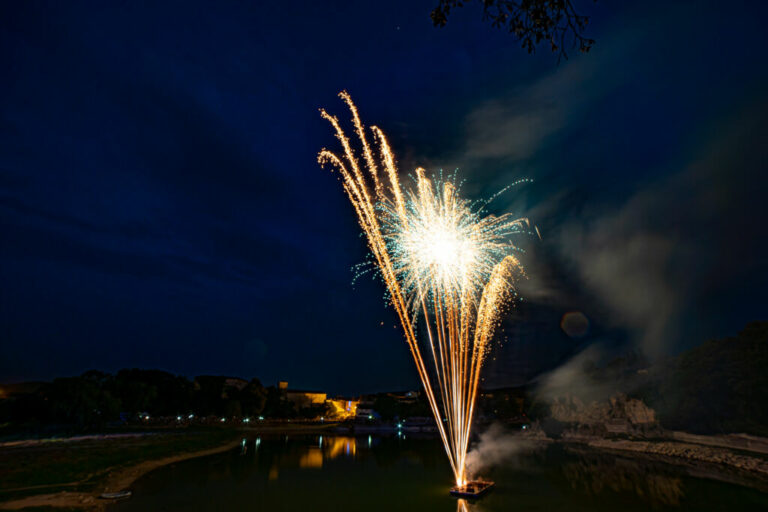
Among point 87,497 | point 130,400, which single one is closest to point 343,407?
point 130,400

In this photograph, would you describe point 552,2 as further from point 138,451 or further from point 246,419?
point 246,419

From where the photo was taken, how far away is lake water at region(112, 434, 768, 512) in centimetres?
2208

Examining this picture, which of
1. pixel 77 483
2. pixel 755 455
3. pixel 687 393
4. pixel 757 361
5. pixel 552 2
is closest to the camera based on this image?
pixel 552 2

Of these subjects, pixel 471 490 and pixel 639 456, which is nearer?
pixel 471 490

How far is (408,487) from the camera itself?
2775 centimetres

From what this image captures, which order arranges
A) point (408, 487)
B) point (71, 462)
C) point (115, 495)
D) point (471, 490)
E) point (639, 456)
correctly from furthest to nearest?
point (639, 456) < point (408, 487) < point (71, 462) < point (471, 490) < point (115, 495)

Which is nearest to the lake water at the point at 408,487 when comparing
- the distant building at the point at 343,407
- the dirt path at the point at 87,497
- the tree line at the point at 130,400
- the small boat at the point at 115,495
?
the small boat at the point at 115,495

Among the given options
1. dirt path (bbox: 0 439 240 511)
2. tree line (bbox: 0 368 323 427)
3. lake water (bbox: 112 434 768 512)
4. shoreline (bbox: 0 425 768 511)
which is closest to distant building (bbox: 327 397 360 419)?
tree line (bbox: 0 368 323 427)

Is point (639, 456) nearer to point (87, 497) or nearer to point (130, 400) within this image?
point (87, 497)

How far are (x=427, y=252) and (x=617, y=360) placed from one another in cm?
7708

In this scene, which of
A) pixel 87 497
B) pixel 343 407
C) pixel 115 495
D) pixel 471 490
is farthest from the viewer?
pixel 343 407

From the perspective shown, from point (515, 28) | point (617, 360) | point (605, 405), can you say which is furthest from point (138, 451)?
point (617, 360)

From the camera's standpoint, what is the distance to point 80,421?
163 ft

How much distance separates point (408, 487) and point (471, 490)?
670 centimetres
